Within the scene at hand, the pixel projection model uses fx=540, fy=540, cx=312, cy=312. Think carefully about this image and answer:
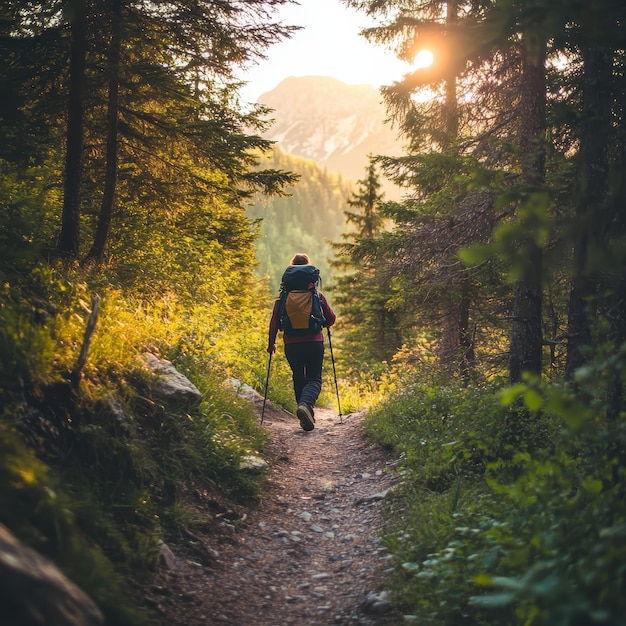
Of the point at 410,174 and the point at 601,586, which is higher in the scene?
the point at 410,174

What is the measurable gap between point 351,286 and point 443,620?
21.3 metres

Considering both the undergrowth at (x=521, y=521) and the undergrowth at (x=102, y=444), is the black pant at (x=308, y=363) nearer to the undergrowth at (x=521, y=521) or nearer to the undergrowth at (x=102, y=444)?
the undergrowth at (x=102, y=444)

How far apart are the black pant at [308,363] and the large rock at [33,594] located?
648cm

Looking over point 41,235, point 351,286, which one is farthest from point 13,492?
point 351,286

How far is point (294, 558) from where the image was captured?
5.10m

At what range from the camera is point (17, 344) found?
4109mm

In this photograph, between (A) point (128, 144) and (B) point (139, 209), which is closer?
(A) point (128, 144)

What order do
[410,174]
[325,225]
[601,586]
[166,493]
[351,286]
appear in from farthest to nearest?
[325,225], [351,286], [410,174], [166,493], [601,586]

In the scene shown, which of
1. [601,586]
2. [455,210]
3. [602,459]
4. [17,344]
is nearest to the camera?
[601,586]

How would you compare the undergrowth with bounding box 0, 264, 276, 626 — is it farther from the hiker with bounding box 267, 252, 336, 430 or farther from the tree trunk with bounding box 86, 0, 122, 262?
the tree trunk with bounding box 86, 0, 122, 262

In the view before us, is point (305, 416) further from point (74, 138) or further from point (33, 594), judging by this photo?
point (33, 594)

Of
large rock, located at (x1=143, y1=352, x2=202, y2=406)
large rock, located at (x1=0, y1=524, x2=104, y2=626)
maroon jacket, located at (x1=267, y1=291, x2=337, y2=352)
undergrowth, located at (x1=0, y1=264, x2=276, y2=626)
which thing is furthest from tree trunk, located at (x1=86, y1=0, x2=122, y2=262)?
large rock, located at (x1=0, y1=524, x2=104, y2=626)

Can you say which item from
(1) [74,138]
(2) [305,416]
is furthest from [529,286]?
(1) [74,138]

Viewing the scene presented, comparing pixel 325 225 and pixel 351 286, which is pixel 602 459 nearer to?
pixel 351 286
